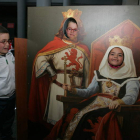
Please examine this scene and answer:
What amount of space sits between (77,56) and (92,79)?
0.38m

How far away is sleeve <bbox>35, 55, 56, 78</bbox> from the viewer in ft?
6.85

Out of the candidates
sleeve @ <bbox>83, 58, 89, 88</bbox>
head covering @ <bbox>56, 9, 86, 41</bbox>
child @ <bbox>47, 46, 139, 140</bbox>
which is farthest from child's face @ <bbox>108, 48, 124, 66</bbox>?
head covering @ <bbox>56, 9, 86, 41</bbox>

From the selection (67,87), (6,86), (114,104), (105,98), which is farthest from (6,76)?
(114,104)

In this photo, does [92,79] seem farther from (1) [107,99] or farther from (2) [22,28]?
(2) [22,28]

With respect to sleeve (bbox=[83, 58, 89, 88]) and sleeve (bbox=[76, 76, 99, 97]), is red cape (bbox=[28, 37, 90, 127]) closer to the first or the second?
sleeve (bbox=[83, 58, 89, 88])

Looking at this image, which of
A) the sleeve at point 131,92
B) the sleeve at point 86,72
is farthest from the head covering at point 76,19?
the sleeve at point 131,92

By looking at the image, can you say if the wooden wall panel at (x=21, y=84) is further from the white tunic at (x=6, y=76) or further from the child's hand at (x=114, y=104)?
the child's hand at (x=114, y=104)

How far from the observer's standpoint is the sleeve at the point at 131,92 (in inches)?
76.2

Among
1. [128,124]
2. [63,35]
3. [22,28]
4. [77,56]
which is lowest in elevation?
[128,124]

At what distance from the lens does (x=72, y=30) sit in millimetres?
1998

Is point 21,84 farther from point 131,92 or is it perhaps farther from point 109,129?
point 131,92

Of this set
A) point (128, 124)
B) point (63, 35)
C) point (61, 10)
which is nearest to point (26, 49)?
point (63, 35)

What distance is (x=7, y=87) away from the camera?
2.44 meters

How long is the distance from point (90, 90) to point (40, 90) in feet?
2.37
